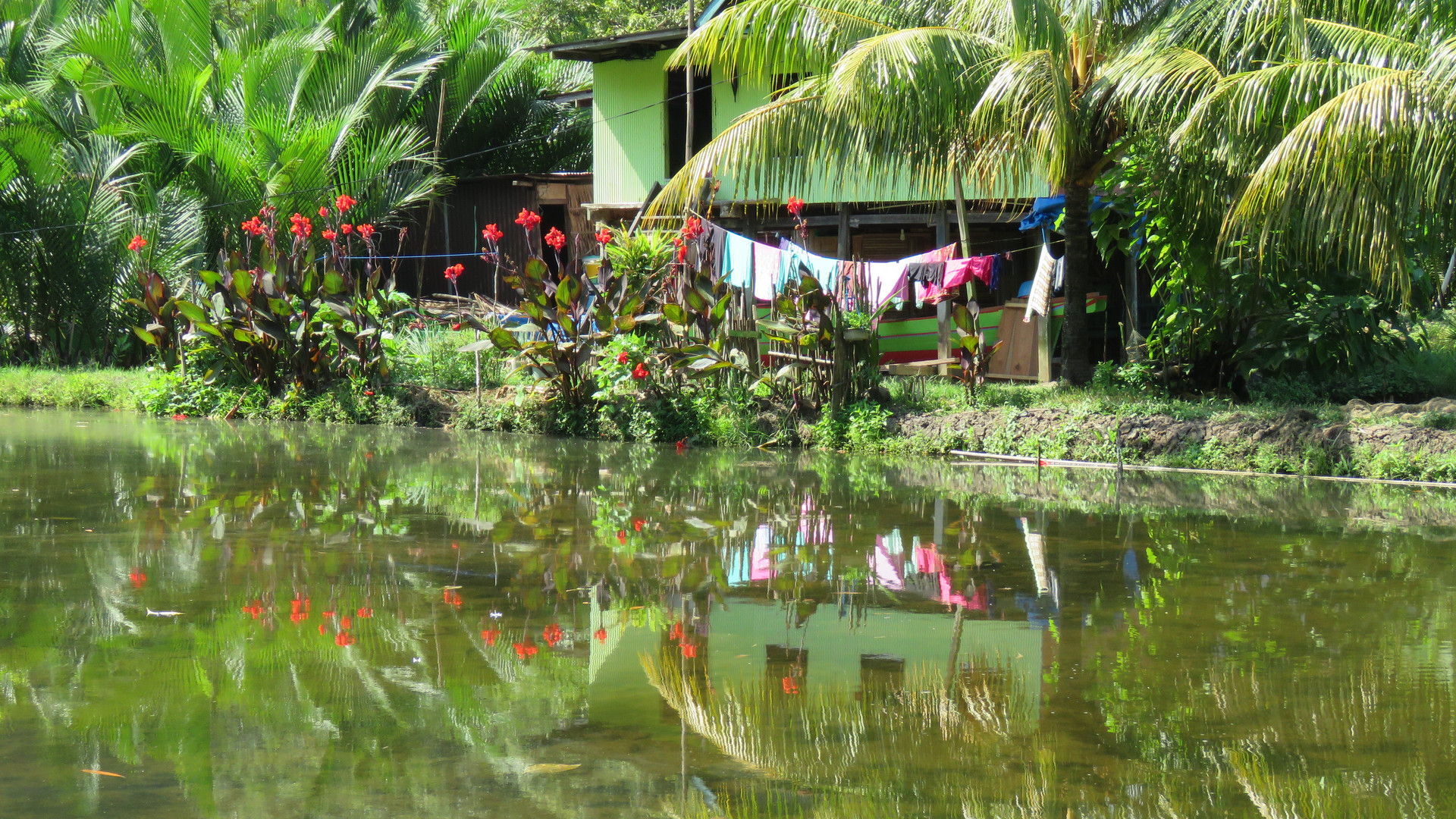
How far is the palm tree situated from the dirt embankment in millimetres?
1883

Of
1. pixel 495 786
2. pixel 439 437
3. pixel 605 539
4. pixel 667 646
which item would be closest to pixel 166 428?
pixel 439 437

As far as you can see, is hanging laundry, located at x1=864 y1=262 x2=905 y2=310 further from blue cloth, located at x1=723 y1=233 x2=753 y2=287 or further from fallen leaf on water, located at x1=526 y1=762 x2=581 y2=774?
fallen leaf on water, located at x1=526 y1=762 x2=581 y2=774

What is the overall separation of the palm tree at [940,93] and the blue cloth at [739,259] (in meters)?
1.42

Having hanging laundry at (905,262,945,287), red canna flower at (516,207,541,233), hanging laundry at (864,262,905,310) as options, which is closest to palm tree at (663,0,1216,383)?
hanging laundry at (905,262,945,287)

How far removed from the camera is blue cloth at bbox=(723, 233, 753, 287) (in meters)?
12.8

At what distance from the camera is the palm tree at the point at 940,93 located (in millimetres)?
9875

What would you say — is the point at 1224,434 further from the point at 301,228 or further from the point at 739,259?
the point at 301,228

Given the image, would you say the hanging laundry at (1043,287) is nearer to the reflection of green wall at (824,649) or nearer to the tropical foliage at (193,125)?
the reflection of green wall at (824,649)

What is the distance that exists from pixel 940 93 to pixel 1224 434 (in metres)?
3.48

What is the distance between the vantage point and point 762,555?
20.4 feet

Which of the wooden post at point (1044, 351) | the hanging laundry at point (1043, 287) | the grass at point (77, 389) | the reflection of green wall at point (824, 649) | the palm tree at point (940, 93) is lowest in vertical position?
the reflection of green wall at point (824, 649)

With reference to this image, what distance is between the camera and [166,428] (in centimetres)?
1246

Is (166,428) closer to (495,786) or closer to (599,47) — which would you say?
(599,47)

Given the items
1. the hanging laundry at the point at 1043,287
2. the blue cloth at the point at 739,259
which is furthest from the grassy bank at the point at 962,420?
the blue cloth at the point at 739,259
